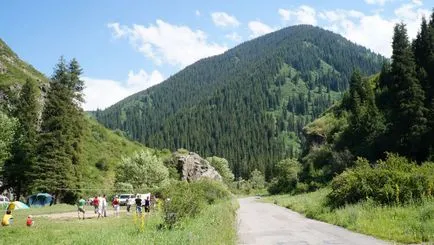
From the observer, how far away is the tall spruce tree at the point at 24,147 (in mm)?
68125

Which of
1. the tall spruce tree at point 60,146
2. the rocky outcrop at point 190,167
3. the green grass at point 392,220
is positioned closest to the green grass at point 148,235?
the green grass at point 392,220

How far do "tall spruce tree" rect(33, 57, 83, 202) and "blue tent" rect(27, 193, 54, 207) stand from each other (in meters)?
1.05

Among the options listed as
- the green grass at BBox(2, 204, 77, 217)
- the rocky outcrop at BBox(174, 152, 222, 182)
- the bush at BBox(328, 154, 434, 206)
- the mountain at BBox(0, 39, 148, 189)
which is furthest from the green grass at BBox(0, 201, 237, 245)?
the rocky outcrop at BBox(174, 152, 222, 182)

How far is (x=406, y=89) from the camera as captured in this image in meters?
53.5

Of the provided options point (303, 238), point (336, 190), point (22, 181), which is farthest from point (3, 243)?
point (22, 181)

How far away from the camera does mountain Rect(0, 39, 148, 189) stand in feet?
266

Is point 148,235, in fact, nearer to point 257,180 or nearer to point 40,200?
point 40,200

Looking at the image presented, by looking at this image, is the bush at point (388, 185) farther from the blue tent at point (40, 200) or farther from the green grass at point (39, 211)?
the blue tent at point (40, 200)

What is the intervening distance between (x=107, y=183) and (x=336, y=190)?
62337 mm

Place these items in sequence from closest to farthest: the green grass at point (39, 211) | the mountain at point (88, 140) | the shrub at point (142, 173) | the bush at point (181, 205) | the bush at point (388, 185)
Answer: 1. the bush at point (181, 205)
2. the bush at point (388, 185)
3. the green grass at point (39, 211)
4. the mountain at point (88, 140)
5. the shrub at point (142, 173)

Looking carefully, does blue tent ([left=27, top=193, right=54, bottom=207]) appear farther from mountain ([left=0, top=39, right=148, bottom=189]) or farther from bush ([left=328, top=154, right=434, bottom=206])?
bush ([left=328, top=154, right=434, bottom=206])

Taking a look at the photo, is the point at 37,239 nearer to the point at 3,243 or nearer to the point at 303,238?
the point at 3,243

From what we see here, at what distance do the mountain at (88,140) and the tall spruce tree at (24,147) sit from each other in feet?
9.20

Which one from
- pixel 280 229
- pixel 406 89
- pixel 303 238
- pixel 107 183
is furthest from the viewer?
pixel 107 183
